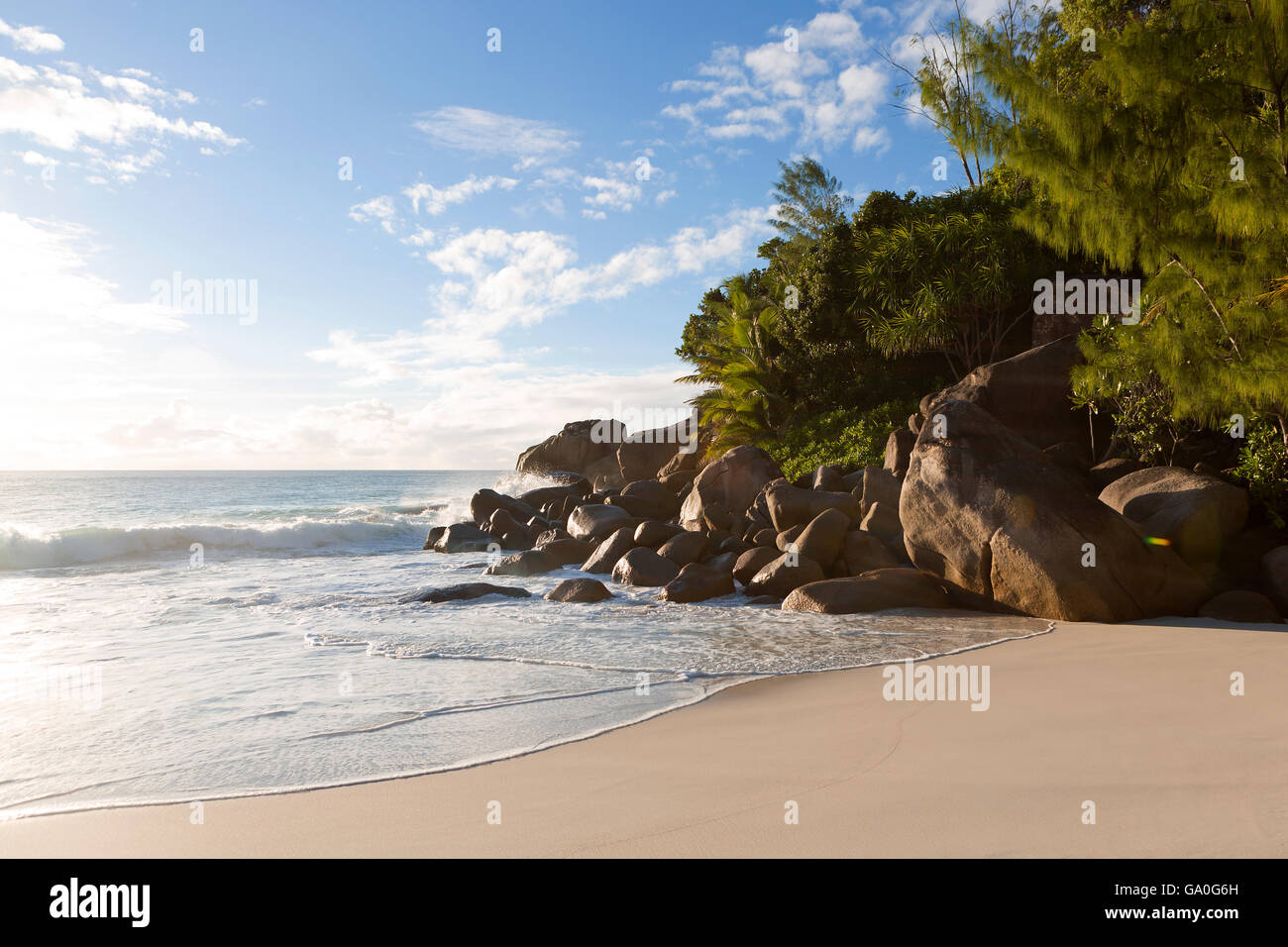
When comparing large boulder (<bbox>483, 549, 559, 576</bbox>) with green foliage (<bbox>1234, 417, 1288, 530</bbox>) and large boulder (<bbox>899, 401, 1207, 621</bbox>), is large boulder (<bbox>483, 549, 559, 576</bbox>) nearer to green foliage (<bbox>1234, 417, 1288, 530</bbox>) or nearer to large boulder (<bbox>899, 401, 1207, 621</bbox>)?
large boulder (<bbox>899, 401, 1207, 621</bbox>)

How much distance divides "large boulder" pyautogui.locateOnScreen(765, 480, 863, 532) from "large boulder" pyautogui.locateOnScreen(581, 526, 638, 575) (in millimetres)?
2519

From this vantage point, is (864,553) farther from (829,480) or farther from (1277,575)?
(1277,575)

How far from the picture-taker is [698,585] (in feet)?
35.0

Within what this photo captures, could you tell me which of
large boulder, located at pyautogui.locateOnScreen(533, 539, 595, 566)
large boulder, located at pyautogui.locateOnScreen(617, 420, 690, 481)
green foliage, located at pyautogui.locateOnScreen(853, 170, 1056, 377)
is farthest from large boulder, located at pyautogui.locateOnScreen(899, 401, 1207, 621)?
large boulder, located at pyautogui.locateOnScreen(617, 420, 690, 481)

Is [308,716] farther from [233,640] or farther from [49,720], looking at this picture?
[233,640]

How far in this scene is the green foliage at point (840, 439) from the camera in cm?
1795

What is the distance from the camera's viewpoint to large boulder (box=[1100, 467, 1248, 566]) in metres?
9.05

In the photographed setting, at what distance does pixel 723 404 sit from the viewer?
24.7 m

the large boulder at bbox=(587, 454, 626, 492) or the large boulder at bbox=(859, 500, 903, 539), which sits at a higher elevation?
the large boulder at bbox=(587, 454, 626, 492)

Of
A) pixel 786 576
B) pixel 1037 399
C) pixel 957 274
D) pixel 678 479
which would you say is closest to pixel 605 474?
pixel 678 479

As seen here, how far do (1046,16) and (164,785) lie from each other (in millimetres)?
27449

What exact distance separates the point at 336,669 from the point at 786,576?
234 inches
